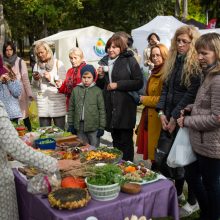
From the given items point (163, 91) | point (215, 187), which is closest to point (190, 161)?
point (215, 187)

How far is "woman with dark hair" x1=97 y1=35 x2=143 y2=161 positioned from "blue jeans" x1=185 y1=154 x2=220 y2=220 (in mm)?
1232

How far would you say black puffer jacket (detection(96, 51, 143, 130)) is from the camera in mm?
4082

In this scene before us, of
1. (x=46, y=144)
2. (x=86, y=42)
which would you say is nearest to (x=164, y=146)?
(x=46, y=144)

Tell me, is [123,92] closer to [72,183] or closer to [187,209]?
[187,209]

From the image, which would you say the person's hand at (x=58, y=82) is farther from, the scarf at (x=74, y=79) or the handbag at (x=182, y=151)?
the handbag at (x=182, y=151)

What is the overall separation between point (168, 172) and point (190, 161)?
2.04ft

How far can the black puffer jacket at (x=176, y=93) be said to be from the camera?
127 inches

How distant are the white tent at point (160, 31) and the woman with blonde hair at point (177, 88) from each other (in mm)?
9295

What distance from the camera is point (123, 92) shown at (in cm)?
415

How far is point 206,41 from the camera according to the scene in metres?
2.77

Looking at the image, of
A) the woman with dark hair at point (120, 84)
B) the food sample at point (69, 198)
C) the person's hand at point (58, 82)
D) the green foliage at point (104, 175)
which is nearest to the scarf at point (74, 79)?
the person's hand at point (58, 82)

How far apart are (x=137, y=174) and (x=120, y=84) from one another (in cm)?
166

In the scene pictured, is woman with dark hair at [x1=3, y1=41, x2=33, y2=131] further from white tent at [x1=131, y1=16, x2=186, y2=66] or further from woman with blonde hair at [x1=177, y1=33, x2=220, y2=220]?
white tent at [x1=131, y1=16, x2=186, y2=66]

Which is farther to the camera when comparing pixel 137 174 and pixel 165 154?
pixel 165 154
